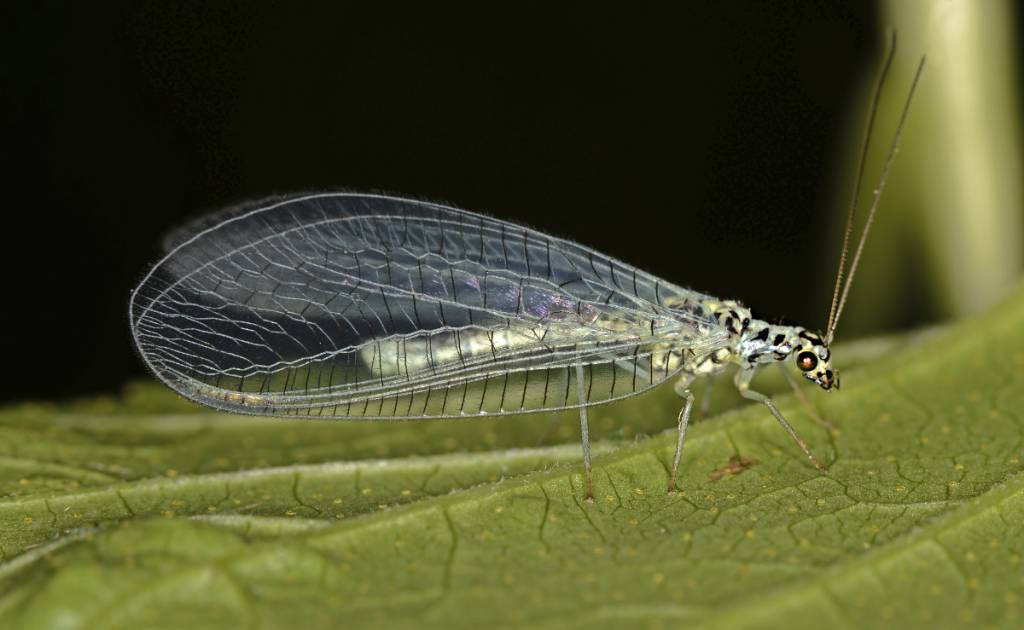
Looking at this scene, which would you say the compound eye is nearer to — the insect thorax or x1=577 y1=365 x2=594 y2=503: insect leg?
the insect thorax

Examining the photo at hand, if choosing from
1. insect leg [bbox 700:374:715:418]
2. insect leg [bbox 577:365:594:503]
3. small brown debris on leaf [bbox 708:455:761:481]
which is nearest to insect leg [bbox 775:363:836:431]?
insect leg [bbox 700:374:715:418]

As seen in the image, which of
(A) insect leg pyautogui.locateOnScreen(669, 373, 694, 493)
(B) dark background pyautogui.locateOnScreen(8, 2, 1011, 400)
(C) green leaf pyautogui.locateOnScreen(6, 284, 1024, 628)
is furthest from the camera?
(B) dark background pyautogui.locateOnScreen(8, 2, 1011, 400)

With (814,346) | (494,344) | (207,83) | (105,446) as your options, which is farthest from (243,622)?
(207,83)

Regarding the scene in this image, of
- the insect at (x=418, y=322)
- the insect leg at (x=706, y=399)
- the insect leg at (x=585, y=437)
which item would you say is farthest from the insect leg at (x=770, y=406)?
the insect leg at (x=585, y=437)

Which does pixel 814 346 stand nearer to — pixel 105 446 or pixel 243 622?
pixel 243 622

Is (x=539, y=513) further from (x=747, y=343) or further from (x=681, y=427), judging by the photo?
(x=747, y=343)
